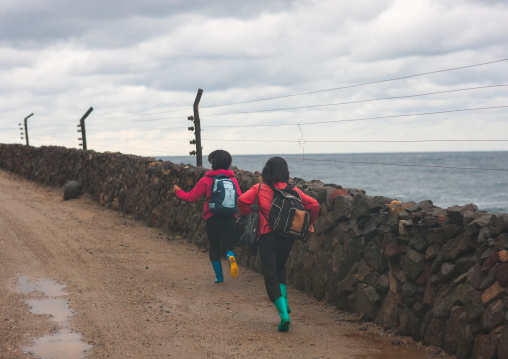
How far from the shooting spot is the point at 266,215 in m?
6.04

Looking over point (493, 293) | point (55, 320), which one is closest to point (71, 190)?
point (55, 320)

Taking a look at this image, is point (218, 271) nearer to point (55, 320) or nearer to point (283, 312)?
point (283, 312)

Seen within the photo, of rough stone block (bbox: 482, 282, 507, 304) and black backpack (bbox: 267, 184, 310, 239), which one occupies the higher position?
black backpack (bbox: 267, 184, 310, 239)

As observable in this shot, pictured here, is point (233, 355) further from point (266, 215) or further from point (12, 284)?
point (12, 284)

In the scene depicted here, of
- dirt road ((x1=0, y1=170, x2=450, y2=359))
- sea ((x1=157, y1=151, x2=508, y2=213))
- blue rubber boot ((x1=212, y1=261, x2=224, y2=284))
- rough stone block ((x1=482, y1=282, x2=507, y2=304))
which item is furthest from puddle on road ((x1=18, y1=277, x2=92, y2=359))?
sea ((x1=157, y1=151, x2=508, y2=213))

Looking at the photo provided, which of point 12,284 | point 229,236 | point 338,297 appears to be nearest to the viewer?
point 338,297

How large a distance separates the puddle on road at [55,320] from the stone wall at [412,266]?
2.93 m

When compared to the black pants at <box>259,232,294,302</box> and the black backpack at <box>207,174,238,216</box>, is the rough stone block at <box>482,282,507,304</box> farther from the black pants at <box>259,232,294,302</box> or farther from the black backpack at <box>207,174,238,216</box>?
the black backpack at <box>207,174,238,216</box>

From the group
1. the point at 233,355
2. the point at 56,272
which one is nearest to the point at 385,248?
the point at 233,355

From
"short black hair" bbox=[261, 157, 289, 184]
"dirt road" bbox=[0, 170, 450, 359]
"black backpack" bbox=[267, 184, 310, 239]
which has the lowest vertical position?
"dirt road" bbox=[0, 170, 450, 359]

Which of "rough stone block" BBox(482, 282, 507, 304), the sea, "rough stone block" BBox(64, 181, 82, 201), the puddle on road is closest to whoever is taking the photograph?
"rough stone block" BBox(482, 282, 507, 304)

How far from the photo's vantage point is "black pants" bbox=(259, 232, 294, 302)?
19.5 feet

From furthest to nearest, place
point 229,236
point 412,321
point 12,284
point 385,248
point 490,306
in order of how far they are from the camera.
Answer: point 229,236, point 12,284, point 385,248, point 412,321, point 490,306

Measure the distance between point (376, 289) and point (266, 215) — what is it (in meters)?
1.39
